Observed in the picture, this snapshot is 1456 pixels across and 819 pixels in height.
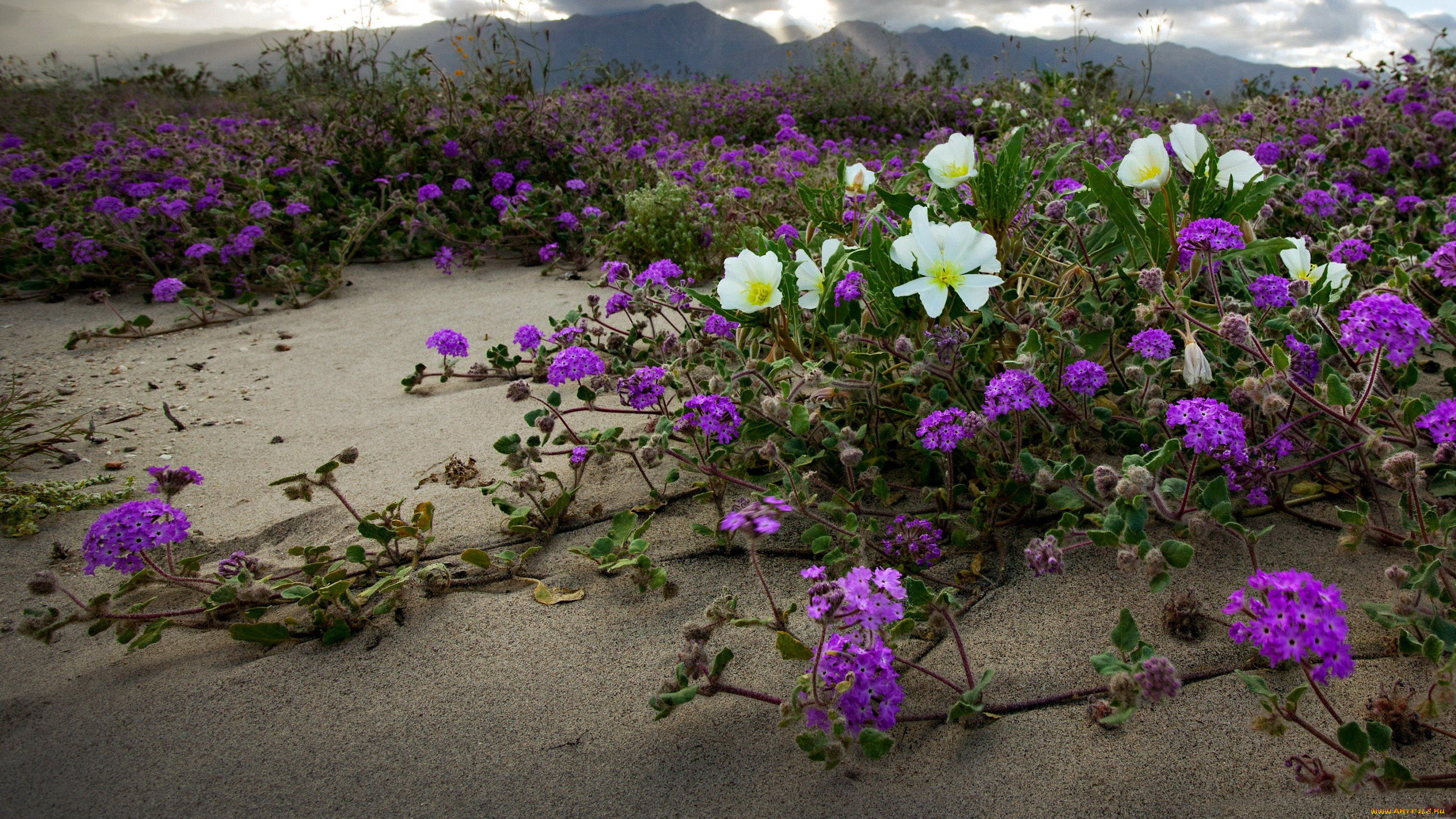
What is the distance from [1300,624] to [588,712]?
3.89 ft

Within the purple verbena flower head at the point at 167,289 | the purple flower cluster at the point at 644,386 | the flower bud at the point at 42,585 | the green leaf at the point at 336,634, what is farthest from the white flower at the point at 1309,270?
the purple verbena flower head at the point at 167,289

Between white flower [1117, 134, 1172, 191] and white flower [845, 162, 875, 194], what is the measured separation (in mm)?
729

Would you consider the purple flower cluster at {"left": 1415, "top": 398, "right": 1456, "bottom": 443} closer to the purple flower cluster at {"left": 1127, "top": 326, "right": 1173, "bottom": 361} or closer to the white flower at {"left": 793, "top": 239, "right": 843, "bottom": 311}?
the purple flower cluster at {"left": 1127, "top": 326, "right": 1173, "bottom": 361}

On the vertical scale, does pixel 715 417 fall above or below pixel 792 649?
above

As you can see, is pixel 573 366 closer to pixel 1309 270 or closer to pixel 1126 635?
pixel 1126 635

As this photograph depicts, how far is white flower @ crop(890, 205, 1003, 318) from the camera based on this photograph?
1580 millimetres

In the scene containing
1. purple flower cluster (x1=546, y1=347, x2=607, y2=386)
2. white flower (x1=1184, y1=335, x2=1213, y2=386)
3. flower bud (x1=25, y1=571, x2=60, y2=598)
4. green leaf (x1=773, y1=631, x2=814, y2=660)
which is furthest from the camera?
purple flower cluster (x1=546, y1=347, x2=607, y2=386)

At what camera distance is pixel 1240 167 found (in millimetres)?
1857

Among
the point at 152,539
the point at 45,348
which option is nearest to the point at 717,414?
the point at 152,539

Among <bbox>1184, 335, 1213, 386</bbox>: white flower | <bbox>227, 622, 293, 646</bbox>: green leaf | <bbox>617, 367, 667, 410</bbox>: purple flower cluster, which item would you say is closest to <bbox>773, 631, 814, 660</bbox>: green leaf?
<bbox>617, 367, 667, 410</bbox>: purple flower cluster

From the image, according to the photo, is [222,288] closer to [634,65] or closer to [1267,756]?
[1267,756]

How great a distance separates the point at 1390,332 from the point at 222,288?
16.6ft

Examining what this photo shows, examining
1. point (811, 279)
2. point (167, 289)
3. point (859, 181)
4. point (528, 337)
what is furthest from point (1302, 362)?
point (167, 289)

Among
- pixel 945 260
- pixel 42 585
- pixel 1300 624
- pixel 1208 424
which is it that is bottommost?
pixel 42 585
